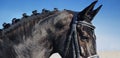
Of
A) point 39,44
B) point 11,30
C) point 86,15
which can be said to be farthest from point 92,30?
point 11,30

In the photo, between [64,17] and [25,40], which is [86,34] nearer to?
[64,17]

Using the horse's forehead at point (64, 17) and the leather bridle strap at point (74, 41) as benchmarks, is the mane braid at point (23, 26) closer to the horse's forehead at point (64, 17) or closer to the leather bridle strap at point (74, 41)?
the horse's forehead at point (64, 17)

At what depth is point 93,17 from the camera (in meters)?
5.91

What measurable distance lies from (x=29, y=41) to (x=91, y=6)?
4.08 feet

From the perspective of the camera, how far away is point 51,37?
5562 millimetres

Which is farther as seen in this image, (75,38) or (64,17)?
(64,17)

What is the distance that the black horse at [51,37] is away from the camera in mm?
5441

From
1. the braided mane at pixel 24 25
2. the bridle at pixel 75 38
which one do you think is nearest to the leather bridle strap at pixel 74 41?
the bridle at pixel 75 38

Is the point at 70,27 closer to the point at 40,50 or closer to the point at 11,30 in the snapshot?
the point at 40,50

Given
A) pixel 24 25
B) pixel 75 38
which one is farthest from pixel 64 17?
pixel 24 25

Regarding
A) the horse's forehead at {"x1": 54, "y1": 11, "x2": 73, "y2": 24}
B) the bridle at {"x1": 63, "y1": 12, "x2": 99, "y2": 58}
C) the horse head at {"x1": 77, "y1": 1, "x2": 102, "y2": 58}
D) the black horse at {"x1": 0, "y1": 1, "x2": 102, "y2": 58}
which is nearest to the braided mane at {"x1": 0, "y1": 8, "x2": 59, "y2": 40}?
the black horse at {"x1": 0, "y1": 1, "x2": 102, "y2": 58}

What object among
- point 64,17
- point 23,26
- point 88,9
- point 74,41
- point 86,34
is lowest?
point 74,41

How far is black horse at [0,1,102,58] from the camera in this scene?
17.9ft

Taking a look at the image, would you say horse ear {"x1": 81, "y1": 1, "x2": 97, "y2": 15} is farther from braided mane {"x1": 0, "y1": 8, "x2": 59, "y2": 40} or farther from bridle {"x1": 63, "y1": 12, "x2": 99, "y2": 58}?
braided mane {"x1": 0, "y1": 8, "x2": 59, "y2": 40}
